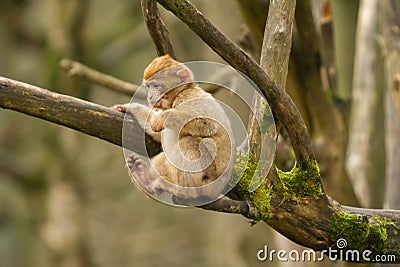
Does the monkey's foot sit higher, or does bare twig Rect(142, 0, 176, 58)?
bare twig Rect(142, 0, 176, 58)

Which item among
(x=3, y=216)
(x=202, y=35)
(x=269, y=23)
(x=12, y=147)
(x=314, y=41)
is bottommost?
(x=202, y=35)

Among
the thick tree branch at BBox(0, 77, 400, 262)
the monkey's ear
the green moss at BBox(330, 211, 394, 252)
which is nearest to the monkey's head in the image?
the monkey's ear

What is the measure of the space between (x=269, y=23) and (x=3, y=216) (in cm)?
722

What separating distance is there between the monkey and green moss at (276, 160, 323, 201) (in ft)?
0.86

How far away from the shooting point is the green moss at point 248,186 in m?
2.76

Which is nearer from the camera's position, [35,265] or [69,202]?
[69,202]

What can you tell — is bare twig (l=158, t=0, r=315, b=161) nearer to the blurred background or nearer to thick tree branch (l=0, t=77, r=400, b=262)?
thick tree branch (l=0, t=77, r=400, b=262)

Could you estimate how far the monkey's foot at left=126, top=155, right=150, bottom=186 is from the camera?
2824 millimetres

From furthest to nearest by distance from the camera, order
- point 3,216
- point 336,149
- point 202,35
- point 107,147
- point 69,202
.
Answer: point 107,147 < point 3,216 < point 69,202 < point 336,149 < point 202,35

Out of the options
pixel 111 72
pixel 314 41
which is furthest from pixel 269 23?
pixel 111 72

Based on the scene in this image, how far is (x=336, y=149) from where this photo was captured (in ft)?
15.0

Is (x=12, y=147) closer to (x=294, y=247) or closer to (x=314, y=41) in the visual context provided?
(x=294, y=247)

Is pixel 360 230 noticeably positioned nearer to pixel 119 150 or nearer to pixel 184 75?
pixel 184 75

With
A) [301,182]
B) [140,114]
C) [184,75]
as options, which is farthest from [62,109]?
[301,182]
